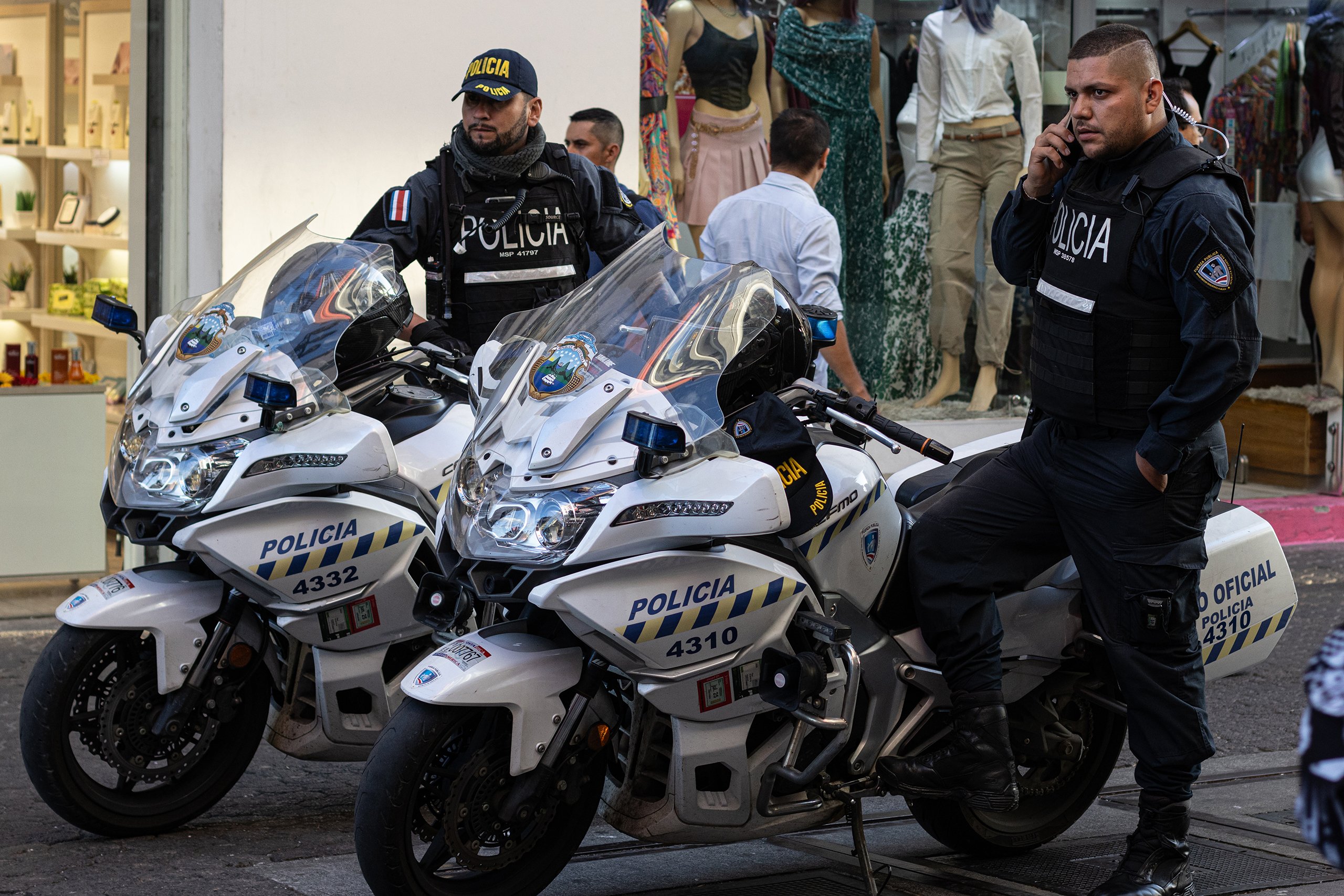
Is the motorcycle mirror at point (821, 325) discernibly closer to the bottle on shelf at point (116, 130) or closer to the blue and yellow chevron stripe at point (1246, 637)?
the blue and yellow chevron stripe at point (1246, 637)

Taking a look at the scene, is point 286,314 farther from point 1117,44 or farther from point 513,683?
point 1117,44

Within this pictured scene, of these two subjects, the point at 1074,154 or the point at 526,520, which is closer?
the point at 526,520

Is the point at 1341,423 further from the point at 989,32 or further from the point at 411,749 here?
the point at 411,749

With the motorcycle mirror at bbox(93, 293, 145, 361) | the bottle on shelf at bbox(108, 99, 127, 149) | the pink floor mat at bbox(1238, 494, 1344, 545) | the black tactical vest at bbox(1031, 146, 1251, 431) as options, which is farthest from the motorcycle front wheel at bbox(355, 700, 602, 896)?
the pink floor mat at bbox(1238, 494, 1344, 545)

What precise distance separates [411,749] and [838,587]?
1.06m

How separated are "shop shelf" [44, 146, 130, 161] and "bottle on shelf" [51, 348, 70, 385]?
33.7 inches

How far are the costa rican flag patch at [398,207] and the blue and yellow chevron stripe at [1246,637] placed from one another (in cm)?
269

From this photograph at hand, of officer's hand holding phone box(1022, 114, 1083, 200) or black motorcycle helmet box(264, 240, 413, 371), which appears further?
black motorcycle helmet box(264, 240, 413, 371)

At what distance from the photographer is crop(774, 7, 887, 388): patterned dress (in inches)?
350

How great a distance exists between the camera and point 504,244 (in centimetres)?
534

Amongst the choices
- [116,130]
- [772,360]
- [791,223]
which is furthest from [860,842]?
[116,130]

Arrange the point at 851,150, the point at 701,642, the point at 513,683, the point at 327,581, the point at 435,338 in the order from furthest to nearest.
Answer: the point at 851,150, the point at 435,338, the point at 327,581, the point at 701,642, the point at 513,683

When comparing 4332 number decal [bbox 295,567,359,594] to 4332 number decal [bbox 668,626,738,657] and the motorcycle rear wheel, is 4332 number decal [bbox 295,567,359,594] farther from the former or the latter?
the motorcycle rear wheel

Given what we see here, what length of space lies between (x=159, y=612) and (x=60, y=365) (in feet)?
11.9
